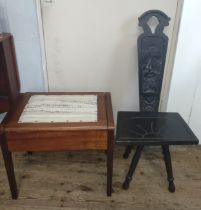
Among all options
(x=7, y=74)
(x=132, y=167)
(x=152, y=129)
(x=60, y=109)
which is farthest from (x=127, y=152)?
(x=7, y=74)

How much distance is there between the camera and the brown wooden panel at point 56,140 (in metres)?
1.17

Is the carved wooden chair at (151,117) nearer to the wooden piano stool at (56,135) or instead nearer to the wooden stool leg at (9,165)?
the wooden piano stool at (56,135)

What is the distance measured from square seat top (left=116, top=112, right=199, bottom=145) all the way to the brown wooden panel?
0.13m

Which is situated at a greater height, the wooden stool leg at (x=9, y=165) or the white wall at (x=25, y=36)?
the white wall at (x=25, y=36)

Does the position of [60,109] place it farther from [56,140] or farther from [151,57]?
[151,57]

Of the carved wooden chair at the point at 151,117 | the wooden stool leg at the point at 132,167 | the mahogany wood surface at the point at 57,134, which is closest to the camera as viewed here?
the mahogany wood surface at the point at 57,134

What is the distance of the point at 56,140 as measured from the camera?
1.20 metres

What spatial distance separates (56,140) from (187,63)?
1.00 m

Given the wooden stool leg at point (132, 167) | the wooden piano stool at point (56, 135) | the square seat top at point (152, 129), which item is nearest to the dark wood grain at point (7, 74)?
the wooden piano stool at point (56, 135)

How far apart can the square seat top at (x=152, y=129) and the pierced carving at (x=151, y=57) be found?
0.41ft

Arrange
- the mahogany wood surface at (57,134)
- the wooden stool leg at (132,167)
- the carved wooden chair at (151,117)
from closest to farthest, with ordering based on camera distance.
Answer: the mahogany wood surface at (57,134) < the carved wooden chair at (151,117) < the wooden stool leg at (132,167)

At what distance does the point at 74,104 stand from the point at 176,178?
0.83 meters

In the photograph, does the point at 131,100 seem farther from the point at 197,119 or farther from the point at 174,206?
the point at 174,206

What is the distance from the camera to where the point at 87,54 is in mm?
1644
